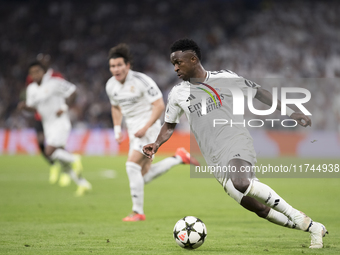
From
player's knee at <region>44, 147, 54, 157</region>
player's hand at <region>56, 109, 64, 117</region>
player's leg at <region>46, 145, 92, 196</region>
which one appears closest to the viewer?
player's leg at <region>46, 145, 92, 196</region>

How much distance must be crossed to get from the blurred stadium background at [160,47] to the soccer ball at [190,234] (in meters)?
15.5

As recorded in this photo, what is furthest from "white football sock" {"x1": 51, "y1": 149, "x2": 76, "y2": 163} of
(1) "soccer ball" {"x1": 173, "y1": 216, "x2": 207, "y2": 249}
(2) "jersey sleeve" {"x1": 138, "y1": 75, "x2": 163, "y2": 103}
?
(1) "soccer ball" {"x1": 173, "y1": 216, "x2": 207, "y2": 249}

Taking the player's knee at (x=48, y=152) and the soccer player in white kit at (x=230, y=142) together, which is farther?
the player's knee at (x=48, y=152)

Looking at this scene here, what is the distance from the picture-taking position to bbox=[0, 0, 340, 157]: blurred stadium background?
23328 millimetres

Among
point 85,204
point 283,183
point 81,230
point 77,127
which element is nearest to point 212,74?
point 81,230

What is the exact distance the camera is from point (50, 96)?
40.4 ft

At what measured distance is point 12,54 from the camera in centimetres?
2830

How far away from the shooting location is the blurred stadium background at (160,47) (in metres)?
23.3

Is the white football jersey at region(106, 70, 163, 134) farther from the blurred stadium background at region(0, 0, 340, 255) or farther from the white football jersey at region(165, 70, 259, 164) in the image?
the white football jersey at region(165, 70, 259, 164)

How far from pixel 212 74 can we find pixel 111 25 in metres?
25.1

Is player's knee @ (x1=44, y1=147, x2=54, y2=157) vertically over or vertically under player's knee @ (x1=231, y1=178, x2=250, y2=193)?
over

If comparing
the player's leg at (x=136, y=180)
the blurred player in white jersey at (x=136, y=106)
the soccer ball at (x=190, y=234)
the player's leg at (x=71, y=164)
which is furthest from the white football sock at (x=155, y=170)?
the player's leg at (x=71, y=164)

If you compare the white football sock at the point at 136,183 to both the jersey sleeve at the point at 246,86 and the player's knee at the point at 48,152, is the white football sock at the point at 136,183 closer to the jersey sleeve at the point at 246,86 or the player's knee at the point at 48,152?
the jersey sleeve at the point at 246,86

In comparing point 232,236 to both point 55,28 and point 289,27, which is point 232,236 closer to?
point 289,27
